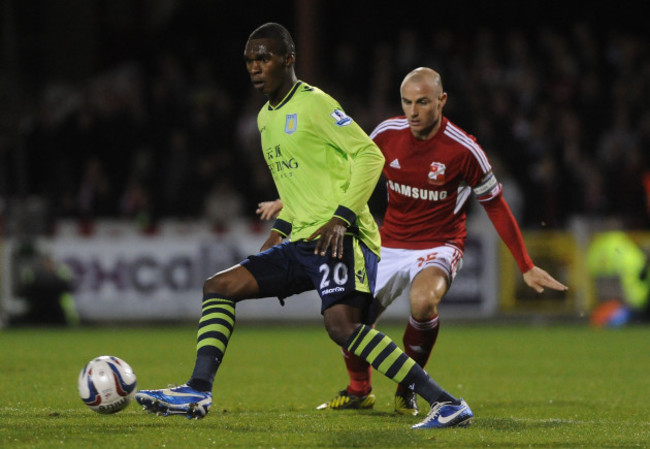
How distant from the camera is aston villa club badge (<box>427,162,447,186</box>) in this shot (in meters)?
7.25

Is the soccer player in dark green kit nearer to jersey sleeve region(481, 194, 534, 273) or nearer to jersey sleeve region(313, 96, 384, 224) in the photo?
jersey sleeve region(313, 96, 384, 224)

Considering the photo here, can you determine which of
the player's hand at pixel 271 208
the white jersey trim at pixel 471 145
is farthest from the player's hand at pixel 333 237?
the white jersey trim at pixel 471 145

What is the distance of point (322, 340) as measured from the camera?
13.0 meters

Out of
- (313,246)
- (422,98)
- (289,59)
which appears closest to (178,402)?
(313,246)

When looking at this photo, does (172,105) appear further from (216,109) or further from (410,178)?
(410,178)

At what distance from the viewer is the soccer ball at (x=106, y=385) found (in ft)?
20.1

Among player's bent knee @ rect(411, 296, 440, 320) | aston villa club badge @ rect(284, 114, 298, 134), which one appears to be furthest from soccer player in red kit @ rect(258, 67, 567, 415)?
aston villa club badge @ rect(284, 114, 298, 134)

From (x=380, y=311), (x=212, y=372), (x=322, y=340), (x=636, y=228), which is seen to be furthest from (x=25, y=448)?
(x=636, y=228)

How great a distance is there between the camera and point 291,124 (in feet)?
19.9

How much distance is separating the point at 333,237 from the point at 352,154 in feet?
1.54

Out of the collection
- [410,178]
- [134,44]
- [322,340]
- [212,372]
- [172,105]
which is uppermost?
[134,44]

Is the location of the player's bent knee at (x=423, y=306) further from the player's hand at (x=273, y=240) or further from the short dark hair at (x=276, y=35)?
the short dark hair at (x=276, y=35)

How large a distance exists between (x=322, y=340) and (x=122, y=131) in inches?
234

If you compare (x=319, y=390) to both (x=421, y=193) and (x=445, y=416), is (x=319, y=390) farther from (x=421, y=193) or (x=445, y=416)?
(x=445, y=416)
